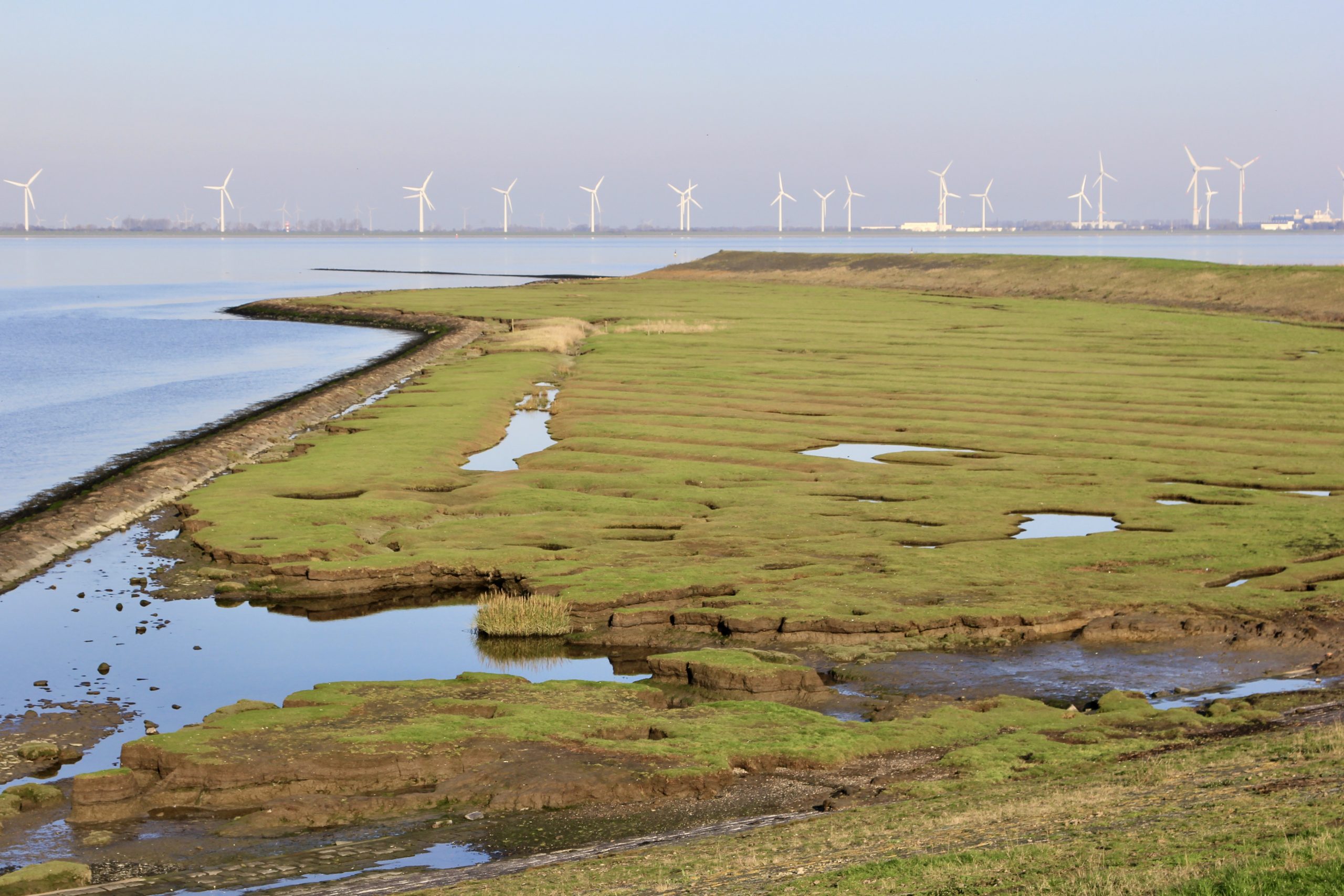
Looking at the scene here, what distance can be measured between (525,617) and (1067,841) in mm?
12644

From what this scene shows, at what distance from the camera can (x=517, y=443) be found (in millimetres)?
42375

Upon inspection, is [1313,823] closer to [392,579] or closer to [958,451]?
[392,579]

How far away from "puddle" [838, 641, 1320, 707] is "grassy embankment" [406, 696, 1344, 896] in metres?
3.74

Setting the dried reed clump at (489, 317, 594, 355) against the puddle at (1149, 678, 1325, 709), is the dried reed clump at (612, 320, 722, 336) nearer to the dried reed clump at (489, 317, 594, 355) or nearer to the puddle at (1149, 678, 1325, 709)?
the dried reed clump at (489, 317, 594, 355)

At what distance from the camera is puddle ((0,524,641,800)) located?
65.2 feet

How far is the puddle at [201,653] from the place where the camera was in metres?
19.9

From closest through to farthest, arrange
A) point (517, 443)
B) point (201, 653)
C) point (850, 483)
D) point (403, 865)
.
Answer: point (403, 865), point (201, 653), point (850, 483), point (517, 443)

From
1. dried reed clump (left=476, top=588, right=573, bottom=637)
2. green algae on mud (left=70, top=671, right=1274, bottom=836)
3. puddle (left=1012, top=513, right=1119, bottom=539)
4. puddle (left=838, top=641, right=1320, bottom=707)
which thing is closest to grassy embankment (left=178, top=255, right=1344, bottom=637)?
puddle (left=1012, top=513, right=1119, bottom=539)

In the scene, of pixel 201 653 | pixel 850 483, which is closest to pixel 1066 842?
pixel 201 653

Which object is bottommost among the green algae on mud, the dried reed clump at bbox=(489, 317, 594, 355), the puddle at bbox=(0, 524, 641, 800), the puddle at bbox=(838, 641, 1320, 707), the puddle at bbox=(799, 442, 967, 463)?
the puddle at bbox=(0, 524, 641, 800)

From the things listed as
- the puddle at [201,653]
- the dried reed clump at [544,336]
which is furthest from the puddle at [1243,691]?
the dried reed clump at [544,336]

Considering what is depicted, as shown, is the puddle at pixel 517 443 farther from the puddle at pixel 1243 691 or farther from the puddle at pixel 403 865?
the puddle at pixel 403 865

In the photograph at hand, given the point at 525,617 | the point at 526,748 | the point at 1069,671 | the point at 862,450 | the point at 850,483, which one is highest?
the point at 862,450

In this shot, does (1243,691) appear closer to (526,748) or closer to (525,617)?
(526,748)
